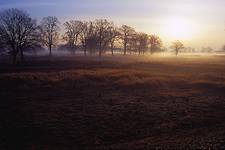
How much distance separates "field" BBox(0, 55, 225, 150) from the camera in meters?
20.8

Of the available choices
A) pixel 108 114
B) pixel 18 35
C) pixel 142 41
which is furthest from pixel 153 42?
pixel 108 114

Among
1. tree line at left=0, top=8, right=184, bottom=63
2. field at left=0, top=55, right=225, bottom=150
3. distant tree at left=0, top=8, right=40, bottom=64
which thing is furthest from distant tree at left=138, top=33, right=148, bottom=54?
field at left=0, top=55, right=225, bottom=150

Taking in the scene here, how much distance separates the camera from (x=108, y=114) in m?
26.5

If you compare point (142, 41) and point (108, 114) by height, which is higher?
point (142, 41)

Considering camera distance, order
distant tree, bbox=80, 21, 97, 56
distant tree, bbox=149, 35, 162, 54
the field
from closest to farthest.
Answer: the field, distant tree, bbox=80, 21, 97, 56, distant tree, bbox=149, 35, 162, 54

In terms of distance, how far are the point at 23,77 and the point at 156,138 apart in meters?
23.2

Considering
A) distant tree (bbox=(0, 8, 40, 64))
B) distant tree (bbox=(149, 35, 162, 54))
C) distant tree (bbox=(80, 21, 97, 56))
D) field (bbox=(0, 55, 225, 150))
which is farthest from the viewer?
distant tree (bbox=(149, 35, 162, 54))

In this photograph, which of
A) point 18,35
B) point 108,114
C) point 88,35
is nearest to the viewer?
point 108,114

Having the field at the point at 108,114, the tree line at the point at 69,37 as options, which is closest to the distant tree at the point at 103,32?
the tree line at the point at 69,37

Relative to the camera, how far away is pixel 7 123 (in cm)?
2377

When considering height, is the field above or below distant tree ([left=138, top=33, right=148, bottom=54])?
below

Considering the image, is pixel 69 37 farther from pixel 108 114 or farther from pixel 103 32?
pixel 108 114

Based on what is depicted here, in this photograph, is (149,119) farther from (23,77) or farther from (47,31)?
(47,31)

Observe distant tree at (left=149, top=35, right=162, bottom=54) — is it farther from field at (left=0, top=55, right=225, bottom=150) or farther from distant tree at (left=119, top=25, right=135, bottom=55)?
field at (left=0, top=55, right=225, bottom=150)
